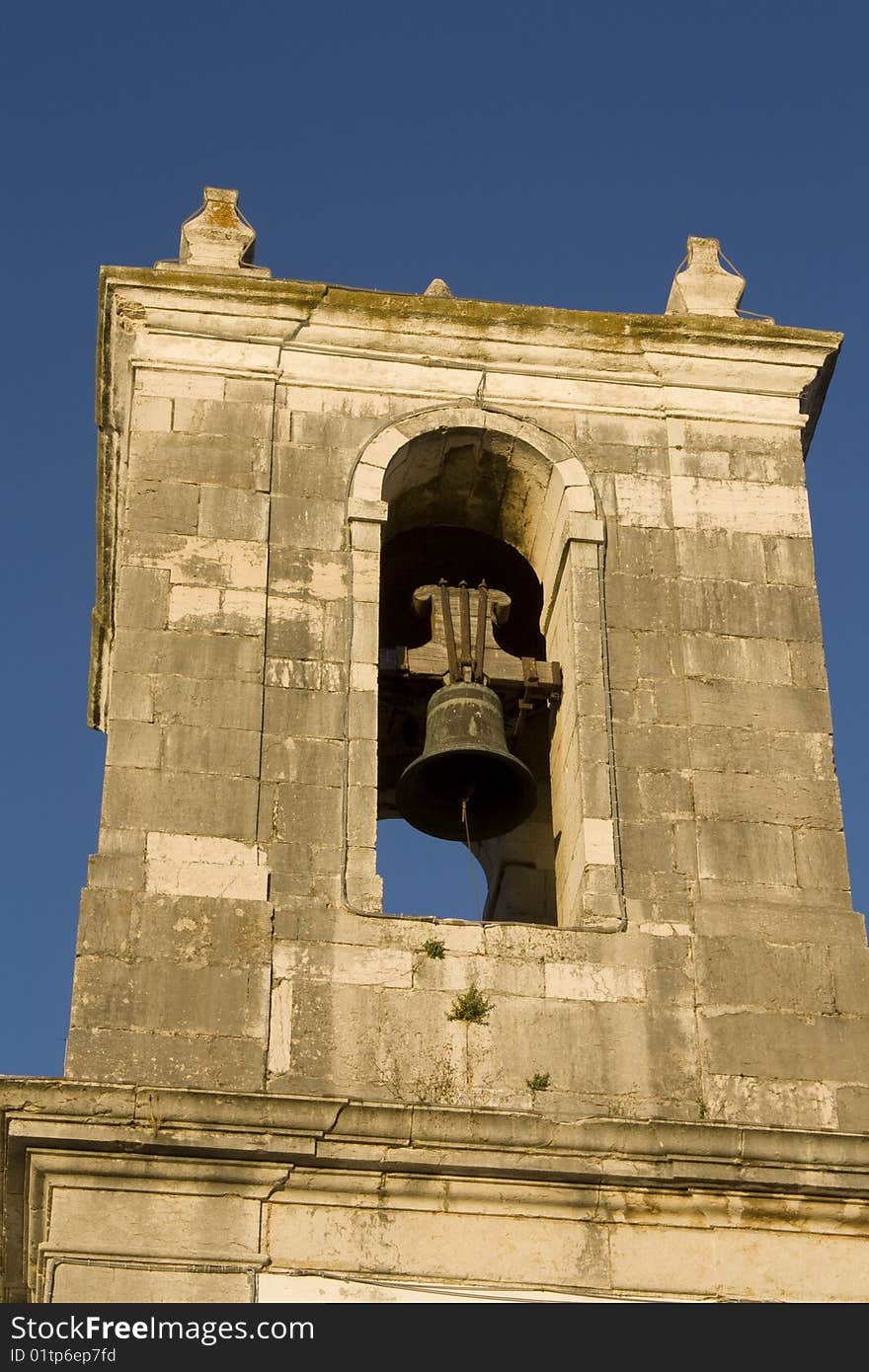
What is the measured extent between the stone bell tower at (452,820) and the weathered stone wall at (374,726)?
19mm

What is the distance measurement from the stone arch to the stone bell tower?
0.09ft

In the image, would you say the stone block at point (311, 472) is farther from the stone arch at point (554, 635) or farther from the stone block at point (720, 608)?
the stone block at point (720, 608)

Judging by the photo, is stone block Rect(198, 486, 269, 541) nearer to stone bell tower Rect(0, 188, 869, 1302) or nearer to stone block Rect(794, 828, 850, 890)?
stone bell tower Rect(0, 188, 869, 1302)

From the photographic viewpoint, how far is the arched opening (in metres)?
14.8

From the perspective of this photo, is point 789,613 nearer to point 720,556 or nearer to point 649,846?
point 720,556

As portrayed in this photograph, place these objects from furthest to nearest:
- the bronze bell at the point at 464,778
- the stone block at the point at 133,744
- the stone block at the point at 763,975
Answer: the bronze bell at the point at 464,778, the stone block at the point at 133,744, the stone block at the point at 763,975

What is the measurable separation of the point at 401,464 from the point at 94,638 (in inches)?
97.6

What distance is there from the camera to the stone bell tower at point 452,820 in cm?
1212

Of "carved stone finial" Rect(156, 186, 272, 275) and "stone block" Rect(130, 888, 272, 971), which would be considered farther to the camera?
"carved stone finial" Rect(156, 186, 272, 275)

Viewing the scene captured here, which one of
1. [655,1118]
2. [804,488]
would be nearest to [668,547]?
[804,488]

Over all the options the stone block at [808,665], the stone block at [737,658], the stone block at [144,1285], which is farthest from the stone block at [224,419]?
the stone block at [144,1285]

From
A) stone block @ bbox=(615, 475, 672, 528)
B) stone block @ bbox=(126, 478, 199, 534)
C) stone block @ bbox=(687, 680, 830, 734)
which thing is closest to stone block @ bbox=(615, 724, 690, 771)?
stone block @ bbox=(687, 680, 830, 734)

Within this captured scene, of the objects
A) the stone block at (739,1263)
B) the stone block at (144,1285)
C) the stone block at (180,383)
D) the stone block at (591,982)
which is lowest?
the stone block at (144,1285)

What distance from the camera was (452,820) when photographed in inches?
573
